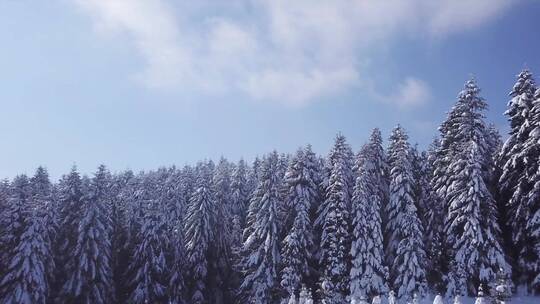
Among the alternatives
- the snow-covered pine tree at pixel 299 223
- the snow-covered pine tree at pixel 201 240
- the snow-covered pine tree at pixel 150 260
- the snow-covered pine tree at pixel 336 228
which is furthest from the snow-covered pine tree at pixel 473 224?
the snow-covered pine tree at pixel 150 260

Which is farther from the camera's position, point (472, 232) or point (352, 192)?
point (352, 192)

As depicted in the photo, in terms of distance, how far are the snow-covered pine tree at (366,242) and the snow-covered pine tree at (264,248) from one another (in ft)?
24.2

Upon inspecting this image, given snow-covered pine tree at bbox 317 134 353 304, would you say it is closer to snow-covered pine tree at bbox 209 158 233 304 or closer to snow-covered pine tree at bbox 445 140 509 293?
snow-covered pine tree at bbox 445 140 509 293

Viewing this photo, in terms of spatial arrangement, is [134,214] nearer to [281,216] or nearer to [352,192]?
[281,216]

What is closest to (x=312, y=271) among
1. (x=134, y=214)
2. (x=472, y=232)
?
(x=472, y=232)

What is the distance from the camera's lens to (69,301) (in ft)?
149

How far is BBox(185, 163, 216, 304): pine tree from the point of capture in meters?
50.7

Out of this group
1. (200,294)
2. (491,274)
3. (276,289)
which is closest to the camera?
(491,274)

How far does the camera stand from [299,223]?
4731 cm

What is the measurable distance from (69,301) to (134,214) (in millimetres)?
11574

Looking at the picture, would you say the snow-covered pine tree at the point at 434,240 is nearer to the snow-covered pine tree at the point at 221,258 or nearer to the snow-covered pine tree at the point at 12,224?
the snow-covered pine tree at the point at 221,258

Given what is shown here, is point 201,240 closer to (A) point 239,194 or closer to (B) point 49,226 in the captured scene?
(B) point 49,226

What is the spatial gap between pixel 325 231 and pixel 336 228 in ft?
3.74

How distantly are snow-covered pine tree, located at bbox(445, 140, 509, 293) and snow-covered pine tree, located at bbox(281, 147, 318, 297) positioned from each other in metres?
12.8
